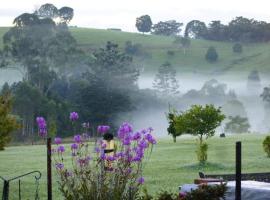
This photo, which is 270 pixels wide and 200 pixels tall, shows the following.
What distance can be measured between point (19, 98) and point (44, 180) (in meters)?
59.7

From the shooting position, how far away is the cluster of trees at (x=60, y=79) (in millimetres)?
85250

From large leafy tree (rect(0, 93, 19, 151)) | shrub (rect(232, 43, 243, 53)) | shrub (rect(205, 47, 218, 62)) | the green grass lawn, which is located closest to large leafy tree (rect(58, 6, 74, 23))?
shrub (rect(205, 47, 218, 62))

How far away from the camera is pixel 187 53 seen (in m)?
169

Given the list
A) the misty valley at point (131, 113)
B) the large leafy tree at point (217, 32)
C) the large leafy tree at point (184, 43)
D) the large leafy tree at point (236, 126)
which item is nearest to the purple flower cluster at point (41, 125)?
the misty valley at point (131, 113)

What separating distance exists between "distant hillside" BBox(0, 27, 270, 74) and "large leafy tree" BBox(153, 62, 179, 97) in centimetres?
2097

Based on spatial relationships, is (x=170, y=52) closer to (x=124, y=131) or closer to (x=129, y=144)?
(x=124, y=131)

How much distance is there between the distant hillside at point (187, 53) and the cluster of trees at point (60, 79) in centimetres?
3557

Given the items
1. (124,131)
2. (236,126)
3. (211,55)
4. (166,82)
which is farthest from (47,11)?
(124,131)

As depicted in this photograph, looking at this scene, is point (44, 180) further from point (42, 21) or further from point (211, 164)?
point (42, 21)

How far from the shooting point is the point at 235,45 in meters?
172

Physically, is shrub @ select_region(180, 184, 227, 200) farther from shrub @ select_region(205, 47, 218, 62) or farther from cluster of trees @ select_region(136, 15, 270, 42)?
cluster of trees @ select_region(136, 15, 270, 42)

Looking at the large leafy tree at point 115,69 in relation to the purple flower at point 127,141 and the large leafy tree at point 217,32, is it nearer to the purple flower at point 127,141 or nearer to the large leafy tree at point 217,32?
the large leafy tree at point 217,32

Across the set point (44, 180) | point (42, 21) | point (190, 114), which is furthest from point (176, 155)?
point (42, 21)

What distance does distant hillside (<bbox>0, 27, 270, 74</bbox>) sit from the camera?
6280 inches
